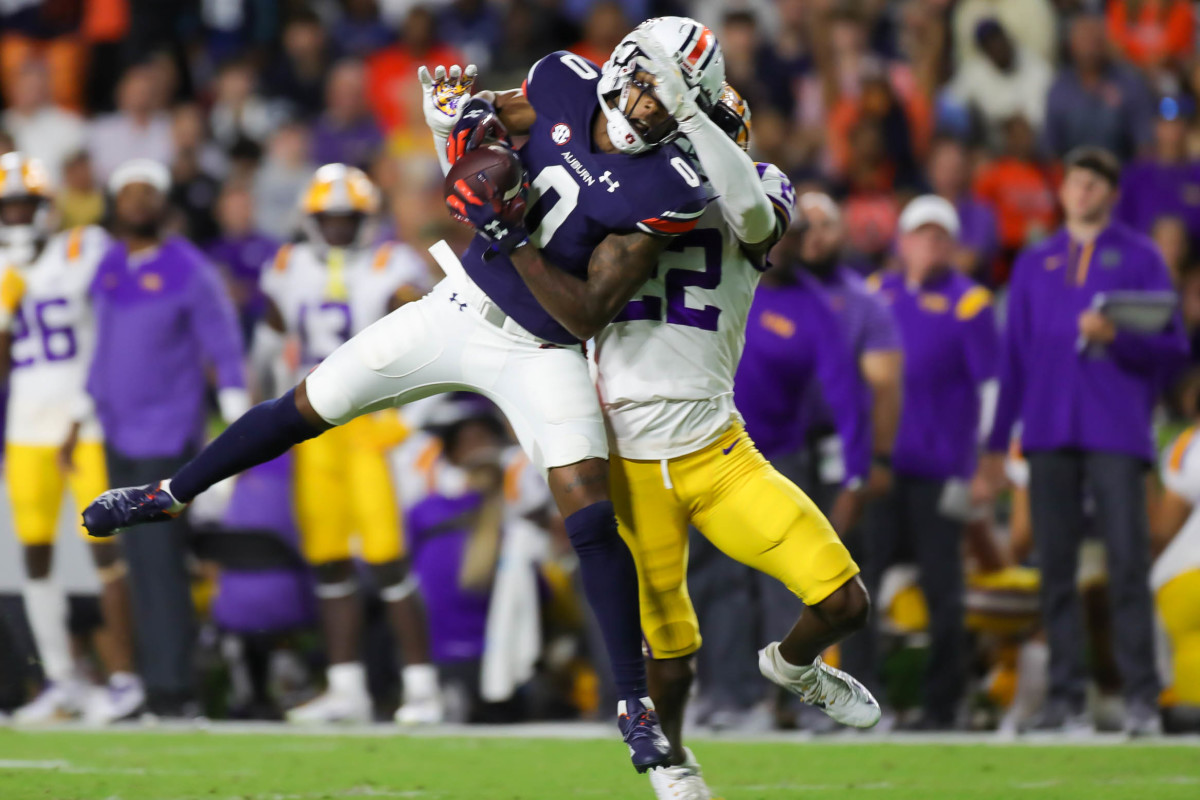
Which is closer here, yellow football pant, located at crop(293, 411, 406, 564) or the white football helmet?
the white football helmet

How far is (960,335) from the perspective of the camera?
7938mm

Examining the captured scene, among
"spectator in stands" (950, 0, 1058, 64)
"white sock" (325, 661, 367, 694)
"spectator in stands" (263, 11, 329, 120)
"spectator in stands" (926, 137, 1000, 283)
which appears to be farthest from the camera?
"spectator in stands" (263, 11, 329, 120)

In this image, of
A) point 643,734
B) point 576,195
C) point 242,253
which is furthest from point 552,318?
point 242,253

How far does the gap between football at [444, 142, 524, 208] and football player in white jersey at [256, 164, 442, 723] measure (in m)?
3.21

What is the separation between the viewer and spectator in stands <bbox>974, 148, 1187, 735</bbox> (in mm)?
7027

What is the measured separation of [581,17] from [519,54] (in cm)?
66

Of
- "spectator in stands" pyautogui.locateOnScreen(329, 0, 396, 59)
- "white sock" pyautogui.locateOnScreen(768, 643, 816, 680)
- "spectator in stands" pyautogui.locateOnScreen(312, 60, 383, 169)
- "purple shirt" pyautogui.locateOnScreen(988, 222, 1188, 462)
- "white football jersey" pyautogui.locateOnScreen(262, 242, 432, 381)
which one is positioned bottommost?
"white sock" pyautogui.locateOnScreen(768, 643, 816, 680)

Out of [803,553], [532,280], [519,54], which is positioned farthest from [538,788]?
[519,54]

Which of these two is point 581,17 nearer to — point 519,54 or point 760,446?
point 519,54

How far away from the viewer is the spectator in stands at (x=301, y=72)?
1242 centimetres

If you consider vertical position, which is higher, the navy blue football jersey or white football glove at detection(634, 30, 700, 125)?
white football glove at detection(634, 30, 700, 125)

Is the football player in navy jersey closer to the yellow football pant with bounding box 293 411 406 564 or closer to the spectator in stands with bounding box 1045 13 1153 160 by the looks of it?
the yellow football pant with bounding box 293 411 406 564

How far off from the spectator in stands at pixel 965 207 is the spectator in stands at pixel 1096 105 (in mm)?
857

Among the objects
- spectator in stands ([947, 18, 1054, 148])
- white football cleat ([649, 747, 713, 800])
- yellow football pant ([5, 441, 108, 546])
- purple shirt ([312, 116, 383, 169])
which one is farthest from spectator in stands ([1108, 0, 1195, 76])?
white football cleat ([649, 747, 713, 800])
